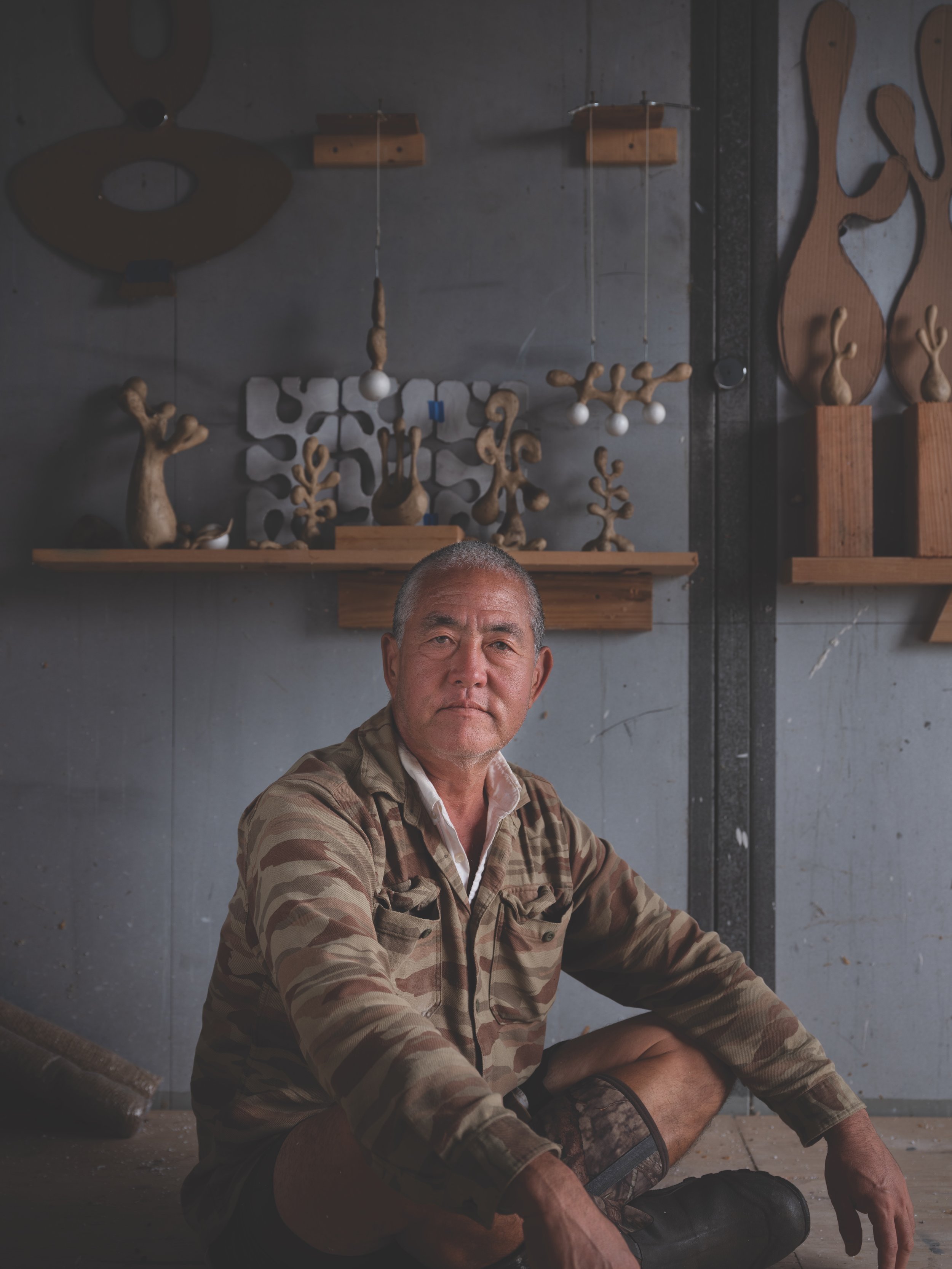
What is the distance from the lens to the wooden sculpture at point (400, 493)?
2.39 metres

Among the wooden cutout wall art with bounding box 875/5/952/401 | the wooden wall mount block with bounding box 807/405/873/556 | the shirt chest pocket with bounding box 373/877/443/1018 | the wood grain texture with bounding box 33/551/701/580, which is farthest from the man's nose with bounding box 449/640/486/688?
the wooden cutout wall art with bounding box 875/5/952/401

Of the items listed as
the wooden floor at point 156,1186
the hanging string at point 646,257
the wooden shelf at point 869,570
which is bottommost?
the wooden floor at point 156,1186

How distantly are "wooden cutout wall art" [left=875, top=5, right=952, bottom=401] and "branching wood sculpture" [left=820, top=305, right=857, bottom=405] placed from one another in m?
0.17

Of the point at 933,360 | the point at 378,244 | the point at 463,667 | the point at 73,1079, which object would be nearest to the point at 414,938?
the point at 463,667

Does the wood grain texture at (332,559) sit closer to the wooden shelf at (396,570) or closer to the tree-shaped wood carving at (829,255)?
the wooden shelf at (396,570)

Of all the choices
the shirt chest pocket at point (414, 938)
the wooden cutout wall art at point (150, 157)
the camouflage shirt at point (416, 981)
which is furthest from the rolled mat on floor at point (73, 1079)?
the wooden cutout wall art at point (150, 157)

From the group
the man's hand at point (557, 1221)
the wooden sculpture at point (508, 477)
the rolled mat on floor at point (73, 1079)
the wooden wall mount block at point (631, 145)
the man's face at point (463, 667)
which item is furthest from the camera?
the wooden wall mount block at point (631, 145)

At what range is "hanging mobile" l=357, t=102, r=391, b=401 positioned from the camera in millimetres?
2391

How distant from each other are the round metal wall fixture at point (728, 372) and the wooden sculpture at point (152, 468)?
1.29 meters

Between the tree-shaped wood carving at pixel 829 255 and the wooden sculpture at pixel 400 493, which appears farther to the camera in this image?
the tree-shaped wood carving at pixel 829 255

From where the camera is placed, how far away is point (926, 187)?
8.42 feet

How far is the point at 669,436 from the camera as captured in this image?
102 inches

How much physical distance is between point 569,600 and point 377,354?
77 cm

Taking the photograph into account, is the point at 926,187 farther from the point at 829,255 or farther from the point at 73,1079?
the point at 73,1079
